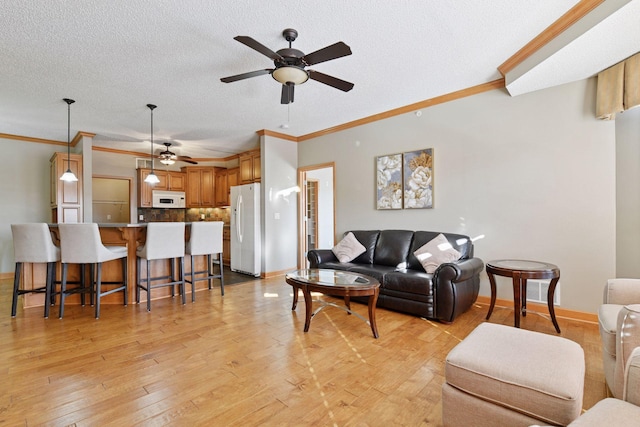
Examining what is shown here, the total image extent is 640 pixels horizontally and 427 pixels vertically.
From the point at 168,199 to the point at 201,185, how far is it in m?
0.83

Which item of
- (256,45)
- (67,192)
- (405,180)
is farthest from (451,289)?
(67,192)

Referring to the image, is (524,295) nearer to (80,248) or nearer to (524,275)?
(524,275)

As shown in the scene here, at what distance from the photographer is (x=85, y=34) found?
8.41 ft

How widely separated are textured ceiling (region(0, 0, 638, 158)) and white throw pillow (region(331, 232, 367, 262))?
1.98m

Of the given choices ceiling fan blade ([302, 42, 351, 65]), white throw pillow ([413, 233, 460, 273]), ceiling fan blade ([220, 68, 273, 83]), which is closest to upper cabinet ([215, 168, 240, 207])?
ceiling fan blade ([220, 68, 273, 83])

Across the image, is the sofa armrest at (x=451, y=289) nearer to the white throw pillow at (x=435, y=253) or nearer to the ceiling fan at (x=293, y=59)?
the white throw pillow at (x=435, y=253)

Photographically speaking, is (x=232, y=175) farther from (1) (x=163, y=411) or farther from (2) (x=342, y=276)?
(1) (x=163, y=411)

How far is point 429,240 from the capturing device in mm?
3891

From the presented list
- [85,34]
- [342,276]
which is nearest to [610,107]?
[342,276]

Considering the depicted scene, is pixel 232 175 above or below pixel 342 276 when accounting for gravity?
above

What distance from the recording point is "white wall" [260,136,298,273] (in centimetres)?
553

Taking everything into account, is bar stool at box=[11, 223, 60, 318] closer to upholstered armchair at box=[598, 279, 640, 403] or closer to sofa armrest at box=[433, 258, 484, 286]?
sofa armrest at box=[433, 258, 484, 286]

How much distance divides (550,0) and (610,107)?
129 centimetres

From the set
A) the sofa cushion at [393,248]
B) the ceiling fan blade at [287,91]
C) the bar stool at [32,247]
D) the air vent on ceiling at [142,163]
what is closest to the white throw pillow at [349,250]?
the sofa cushion at [393,248]
